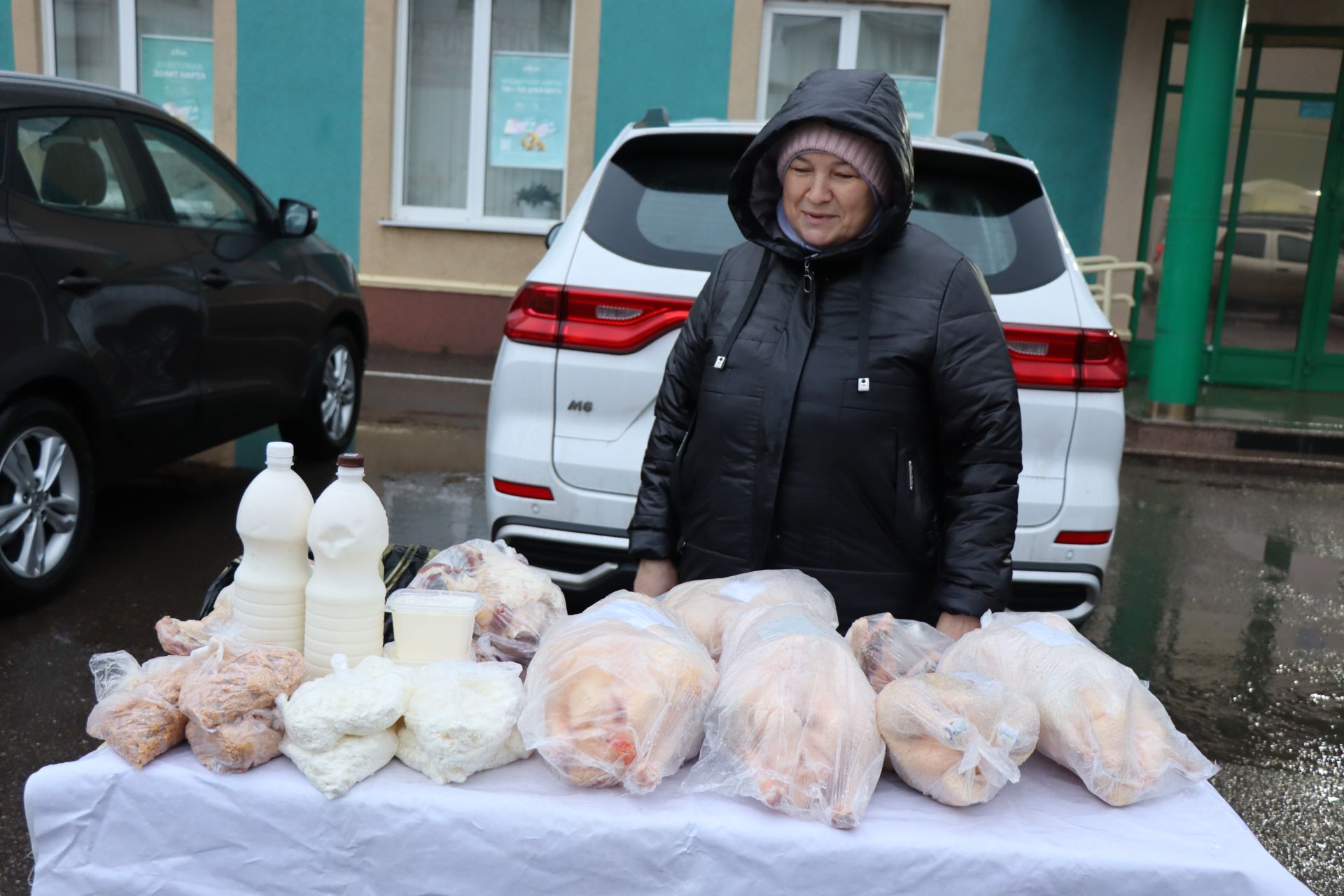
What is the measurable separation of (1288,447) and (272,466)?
8717 millimetres

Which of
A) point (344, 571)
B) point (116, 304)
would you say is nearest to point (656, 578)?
point (344, 571)

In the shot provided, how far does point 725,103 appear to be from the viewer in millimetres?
11047

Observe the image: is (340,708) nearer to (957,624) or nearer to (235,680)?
(235,680)

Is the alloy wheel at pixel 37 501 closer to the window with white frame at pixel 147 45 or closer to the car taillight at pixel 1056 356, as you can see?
the car taillight at pixel 1056 356

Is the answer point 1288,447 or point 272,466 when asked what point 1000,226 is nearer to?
point 272,466

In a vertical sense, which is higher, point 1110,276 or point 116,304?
point 1110,276

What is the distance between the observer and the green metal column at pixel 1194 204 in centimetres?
898

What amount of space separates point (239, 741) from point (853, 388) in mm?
1232

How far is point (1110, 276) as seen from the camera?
407 inches

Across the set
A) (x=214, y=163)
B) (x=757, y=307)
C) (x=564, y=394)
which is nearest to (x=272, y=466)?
(x=757, y=307)

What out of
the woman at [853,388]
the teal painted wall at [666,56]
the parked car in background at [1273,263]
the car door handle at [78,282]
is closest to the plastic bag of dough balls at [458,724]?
the woman at [853,388]

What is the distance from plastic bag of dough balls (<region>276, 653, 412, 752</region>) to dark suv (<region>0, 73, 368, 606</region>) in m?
3.11

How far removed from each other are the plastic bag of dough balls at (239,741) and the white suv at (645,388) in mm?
1937

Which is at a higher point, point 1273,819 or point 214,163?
point 214,163
